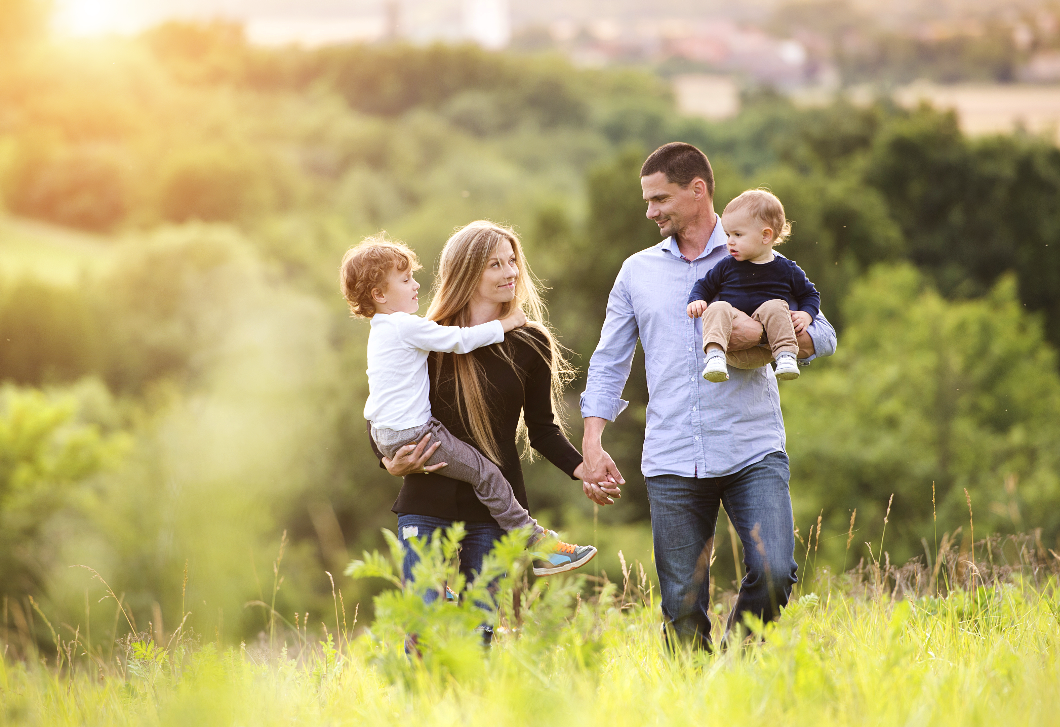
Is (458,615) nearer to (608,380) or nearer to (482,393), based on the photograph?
(482,393)

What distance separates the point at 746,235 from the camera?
Answer: 11.1ft

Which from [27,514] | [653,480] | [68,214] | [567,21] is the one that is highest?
[567,21]

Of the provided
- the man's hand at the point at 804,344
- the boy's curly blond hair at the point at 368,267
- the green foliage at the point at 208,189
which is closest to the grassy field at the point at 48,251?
the green foliage at the point at 208,189

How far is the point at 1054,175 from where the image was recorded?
115 feet

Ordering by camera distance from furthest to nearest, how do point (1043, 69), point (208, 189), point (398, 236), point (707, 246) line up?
1. point (1043, 69)
2. point (208, 189)
3. point (398, 236)
4. point (707, 246)

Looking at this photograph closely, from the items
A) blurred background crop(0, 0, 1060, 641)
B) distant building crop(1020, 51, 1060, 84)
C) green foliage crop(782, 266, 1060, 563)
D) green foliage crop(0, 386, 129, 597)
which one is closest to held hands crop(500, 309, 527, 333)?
blurred background crop(0, 0, 1060, 641)

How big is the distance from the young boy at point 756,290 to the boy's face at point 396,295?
3.33 feet

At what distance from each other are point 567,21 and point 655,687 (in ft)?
235

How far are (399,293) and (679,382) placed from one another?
1089 mm

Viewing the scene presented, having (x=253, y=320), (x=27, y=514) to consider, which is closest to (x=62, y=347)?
(x=253, y=320)

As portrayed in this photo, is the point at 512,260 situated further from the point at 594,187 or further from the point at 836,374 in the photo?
the point at 836,374

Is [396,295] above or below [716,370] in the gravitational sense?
above

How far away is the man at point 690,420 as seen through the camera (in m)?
3.33

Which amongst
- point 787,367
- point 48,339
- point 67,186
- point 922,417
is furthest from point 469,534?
point 67,186
